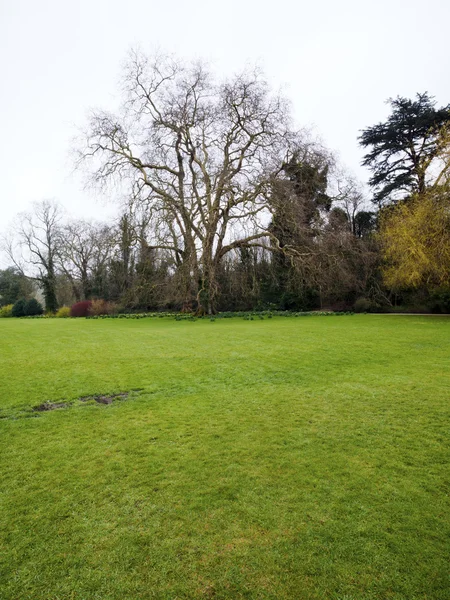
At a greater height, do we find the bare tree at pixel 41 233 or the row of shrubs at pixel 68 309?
the bare tree at pixel 41 233

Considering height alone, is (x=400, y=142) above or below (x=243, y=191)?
above

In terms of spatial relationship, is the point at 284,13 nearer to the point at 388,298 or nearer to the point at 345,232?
the point at 345,232

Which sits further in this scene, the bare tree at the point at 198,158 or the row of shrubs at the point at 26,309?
the row of shrubs at the point at 26,309

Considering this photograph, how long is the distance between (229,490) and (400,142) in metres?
27.8

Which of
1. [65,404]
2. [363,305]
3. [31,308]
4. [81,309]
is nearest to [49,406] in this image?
[65,404]

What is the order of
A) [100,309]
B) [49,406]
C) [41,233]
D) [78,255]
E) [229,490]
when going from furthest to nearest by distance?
1. [41,233]
2. [78,255]
3. [100,309]
4. [49,406]
5. [229,490]

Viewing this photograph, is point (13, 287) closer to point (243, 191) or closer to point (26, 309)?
point (26, 309)

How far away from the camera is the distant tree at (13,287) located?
4178 cm

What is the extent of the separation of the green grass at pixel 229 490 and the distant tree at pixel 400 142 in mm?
22515

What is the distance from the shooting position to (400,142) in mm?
23375

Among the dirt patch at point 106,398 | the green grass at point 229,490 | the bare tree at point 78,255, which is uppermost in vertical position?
the bare tree at point 78,255

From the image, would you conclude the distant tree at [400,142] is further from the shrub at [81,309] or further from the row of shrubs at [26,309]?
the row of shrubs at [26,309]

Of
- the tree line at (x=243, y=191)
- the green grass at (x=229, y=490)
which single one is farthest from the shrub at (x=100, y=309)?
the green grass at (x=229, y=490)

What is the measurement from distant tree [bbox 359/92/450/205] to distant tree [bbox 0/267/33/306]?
4175 centimetres
